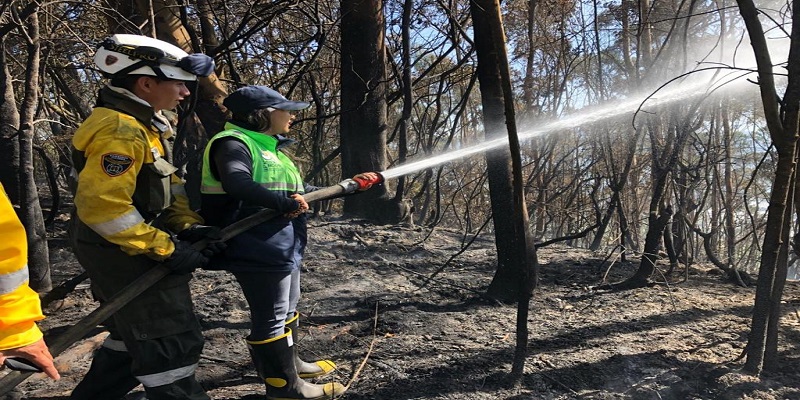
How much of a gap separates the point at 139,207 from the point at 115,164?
0.26m

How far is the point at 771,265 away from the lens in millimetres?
2484

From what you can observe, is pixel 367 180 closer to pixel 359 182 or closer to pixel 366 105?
pixel 359 182

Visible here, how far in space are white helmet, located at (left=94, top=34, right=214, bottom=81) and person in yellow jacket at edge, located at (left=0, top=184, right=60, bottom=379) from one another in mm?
726

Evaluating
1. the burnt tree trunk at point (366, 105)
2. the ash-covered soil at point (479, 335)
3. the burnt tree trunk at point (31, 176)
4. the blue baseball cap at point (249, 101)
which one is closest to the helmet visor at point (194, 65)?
the blue baseball cap at point (249, 101)

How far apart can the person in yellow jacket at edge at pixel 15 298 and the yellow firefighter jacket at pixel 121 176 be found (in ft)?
1.14

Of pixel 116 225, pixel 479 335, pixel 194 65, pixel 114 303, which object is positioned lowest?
pixel 479 335

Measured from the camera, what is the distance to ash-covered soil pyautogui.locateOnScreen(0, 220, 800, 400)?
2.52 meters

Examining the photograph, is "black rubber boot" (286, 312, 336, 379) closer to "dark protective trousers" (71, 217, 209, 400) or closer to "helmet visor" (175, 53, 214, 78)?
"dark protective trousers" (71, 217, 209, 400)

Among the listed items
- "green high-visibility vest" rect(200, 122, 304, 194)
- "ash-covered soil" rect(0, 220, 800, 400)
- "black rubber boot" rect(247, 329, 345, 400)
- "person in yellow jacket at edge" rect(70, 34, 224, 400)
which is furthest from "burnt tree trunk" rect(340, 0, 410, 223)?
"person in yellow jacket at edge" rect(70, 34, 224, 400)

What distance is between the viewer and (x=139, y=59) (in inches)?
76.9

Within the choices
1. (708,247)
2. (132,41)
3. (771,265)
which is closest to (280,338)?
(132,41)

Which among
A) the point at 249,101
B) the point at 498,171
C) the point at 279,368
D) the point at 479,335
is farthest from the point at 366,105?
the point at 279,368

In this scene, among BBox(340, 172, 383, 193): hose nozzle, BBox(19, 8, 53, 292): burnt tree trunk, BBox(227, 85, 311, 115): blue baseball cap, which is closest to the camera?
BBox(227, 85, 311, 115): blue baseball cap

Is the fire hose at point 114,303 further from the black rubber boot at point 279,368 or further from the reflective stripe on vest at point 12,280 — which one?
the black rubber boot at point 279,368
